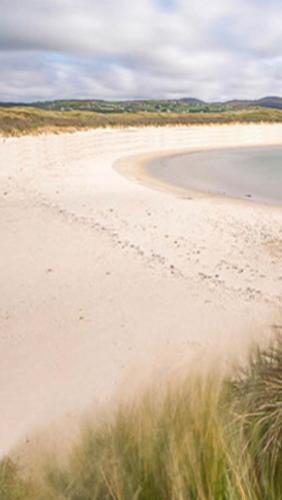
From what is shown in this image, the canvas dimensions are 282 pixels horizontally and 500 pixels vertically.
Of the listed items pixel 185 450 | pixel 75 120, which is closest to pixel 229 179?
pixel 185 450

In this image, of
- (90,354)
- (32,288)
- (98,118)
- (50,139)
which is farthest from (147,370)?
(98,118)

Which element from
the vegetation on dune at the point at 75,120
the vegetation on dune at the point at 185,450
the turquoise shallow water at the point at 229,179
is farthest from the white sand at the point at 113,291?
the vegetation on dune at the point at 75,120

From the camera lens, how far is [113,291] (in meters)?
5.71

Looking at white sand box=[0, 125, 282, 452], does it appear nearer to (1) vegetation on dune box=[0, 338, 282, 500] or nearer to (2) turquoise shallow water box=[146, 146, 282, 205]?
(1) vegetation on dune box=[0, 338, 282, 500]

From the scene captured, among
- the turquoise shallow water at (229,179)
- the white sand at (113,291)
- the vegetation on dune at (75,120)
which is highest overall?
the vegetation on dune at (75,120)

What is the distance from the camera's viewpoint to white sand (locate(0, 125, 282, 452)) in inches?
152

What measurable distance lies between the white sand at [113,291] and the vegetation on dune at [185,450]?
3.01 ft

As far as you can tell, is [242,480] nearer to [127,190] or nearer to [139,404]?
[139,404]

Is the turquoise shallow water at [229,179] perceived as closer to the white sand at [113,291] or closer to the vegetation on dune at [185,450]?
the white sand at [113,291]

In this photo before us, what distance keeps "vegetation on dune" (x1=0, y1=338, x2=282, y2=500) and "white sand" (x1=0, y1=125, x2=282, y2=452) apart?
917 millimetres

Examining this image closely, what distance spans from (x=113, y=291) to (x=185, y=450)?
378cm

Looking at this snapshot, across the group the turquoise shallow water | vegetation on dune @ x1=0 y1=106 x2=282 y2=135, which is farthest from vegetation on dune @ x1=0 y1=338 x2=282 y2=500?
vegetation on dune @ x1=0 y1=106 x2=282 y2=135

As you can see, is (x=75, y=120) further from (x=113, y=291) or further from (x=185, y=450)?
(x=185, y=450)

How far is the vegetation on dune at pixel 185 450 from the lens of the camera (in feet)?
6.31
